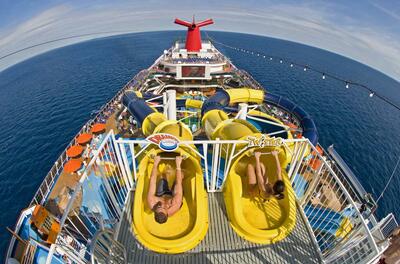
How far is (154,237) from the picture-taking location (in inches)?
276

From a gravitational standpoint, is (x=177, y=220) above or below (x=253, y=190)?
below

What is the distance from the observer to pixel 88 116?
3603cm

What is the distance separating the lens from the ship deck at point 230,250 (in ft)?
23.6

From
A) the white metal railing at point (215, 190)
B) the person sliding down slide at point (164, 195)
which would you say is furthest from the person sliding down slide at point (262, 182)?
the person sliding down slide at point (164, 195)

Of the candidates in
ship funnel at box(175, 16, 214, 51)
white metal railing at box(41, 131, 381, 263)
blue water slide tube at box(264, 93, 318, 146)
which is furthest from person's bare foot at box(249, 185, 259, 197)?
ship funnel at box(175, 16, 214, 51)

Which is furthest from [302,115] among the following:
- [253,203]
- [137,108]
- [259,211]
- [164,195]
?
[164,195]

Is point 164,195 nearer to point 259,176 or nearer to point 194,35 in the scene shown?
point 259,176

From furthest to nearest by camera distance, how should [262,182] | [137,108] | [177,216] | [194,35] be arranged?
[194,35] < [137,108] < [262,182] < [177,216]

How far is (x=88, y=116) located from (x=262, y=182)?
118ft

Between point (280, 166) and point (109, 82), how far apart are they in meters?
52.4

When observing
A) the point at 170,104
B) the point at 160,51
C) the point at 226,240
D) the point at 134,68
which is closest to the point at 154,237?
the point at 226,240

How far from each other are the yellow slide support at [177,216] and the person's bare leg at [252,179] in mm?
2070

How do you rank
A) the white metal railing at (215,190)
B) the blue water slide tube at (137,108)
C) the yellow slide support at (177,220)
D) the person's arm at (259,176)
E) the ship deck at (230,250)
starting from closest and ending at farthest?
1. the white metal railing at (215,190)
2. the yellow slide support at (177,220)
3. the ship deck at (230,250)
4. the person's arm at (259,176)
5. the blue water slide tube at (137,108)

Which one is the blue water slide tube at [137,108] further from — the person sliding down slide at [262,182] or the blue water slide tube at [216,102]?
the person sliding down slide at [262,182]
